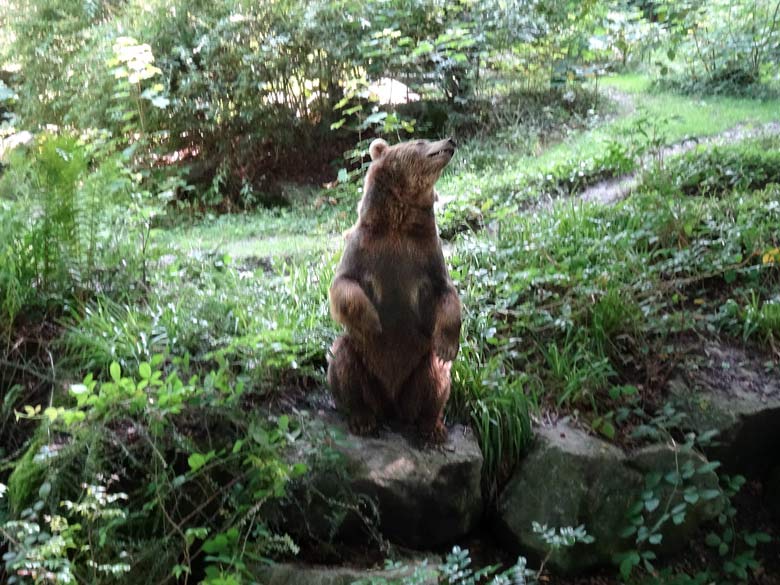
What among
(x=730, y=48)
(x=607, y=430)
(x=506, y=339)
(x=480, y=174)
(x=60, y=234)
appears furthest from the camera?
(x=730, y=48)

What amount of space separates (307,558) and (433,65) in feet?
28.4

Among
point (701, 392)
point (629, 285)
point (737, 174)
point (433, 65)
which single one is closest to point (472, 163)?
point (433, 65)

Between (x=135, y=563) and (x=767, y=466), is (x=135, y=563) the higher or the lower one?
the higher one

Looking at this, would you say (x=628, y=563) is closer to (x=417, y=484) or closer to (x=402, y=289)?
(x=417, y=484)

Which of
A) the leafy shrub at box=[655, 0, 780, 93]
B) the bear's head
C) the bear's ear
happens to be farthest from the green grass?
the leafy shrub at box=[655, 0, 780, 93]

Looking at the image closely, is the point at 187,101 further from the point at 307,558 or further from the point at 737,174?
the point at 307,558

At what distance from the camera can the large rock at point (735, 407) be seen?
4.63m

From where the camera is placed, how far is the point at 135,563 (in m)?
A: 3.27

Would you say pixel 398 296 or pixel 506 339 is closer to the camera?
pixel 398 296

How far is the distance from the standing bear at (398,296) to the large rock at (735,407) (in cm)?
188

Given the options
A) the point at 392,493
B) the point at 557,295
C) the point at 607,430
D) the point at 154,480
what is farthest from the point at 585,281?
the point at 154,480

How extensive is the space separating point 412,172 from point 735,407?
276 cm

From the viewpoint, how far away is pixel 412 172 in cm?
385

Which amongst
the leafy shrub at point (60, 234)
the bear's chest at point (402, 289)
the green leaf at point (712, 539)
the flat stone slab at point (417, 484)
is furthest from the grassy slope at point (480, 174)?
the green leaf at point (712, 539)
